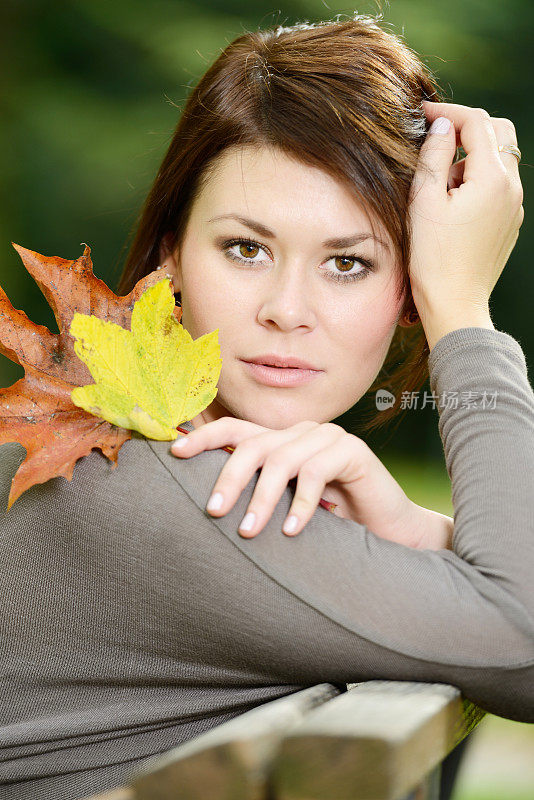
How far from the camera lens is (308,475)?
0.76 metres

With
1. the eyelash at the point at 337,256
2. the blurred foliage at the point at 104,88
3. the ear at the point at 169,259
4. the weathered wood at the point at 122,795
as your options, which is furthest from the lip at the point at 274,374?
the blurred foliage at the point at 104,88

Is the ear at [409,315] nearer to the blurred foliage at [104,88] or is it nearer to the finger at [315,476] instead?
the finger at [315,476]

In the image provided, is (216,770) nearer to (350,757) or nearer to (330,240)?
(350,757)

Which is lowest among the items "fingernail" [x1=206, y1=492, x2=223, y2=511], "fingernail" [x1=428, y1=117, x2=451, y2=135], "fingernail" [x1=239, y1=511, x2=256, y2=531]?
"fingernail" [x1=239, y1=511, x2=256, y2=531]

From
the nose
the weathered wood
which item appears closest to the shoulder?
the weathered wood

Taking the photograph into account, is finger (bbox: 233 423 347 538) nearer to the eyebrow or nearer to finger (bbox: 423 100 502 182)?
the eyebrow

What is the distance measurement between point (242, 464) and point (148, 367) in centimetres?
15

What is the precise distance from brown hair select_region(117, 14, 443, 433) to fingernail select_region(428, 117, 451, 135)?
0.02 metres

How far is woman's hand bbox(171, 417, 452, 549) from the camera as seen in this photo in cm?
72

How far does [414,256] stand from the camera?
1.14 meters

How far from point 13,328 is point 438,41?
3.95 metres

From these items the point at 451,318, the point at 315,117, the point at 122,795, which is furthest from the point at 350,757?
the point at 315,117

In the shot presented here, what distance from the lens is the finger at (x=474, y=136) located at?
1.16 meters

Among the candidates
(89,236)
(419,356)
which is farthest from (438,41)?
(419,356)
